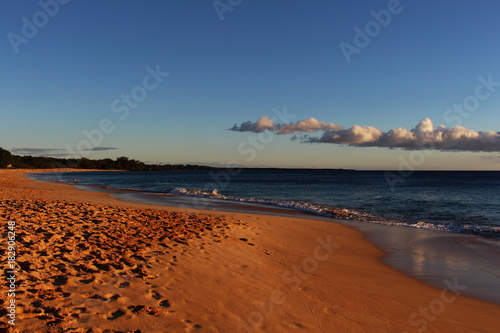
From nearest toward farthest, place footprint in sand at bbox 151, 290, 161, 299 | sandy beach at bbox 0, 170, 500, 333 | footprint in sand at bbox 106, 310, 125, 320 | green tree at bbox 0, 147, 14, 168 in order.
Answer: footprint in sand at bbox 106, 310, 125, 320, sandy beach at bbox 0, 170, 500, 333, footprint in sand at bbox 151, 290, 161, 299, green tree at bbox 0, 147, 14, 168

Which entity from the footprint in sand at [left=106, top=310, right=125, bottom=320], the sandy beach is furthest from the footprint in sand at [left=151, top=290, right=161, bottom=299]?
the footprint in sand at [left=106, top=310, right=125, bottom=320]

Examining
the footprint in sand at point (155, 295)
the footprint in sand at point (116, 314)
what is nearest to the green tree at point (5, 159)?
the footprint in sand at point (155, 295)

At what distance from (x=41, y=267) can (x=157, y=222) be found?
256 inches

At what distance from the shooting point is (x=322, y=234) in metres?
13.7

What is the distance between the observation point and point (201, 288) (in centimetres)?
611

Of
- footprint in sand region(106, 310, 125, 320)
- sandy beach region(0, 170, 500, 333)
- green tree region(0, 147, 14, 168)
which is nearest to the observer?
footprint in sand region(106, 310, 125, 320)

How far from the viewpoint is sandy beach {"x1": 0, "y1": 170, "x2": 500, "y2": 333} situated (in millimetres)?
4723

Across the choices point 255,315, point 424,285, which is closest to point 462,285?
point 424,285

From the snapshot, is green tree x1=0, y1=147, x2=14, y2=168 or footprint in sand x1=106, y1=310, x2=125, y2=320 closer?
footprint in sand x1=106, y1=310, x2=125, y2=320

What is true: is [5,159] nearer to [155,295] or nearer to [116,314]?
[155,295]

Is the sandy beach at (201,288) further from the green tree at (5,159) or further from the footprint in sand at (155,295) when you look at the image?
the green tree at (5,159)

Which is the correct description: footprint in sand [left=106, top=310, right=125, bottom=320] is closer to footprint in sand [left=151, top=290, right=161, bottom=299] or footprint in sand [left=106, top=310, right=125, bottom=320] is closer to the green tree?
footprint in sand [left=151, top=290, right=161, bottom=299]

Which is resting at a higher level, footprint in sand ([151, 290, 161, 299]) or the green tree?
the green tree

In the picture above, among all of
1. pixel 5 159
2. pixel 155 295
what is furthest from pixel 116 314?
pixel 5 159
